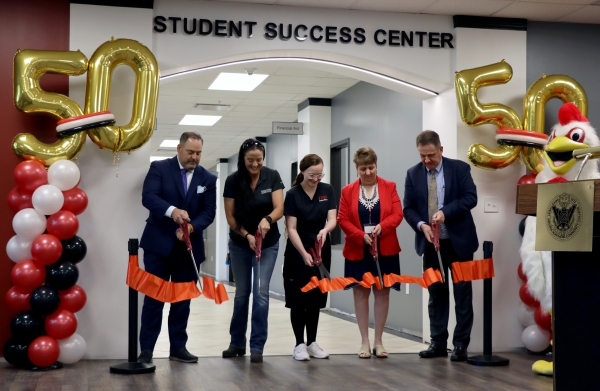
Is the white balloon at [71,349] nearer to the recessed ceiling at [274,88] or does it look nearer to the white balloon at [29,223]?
the white balloon at [29,223]

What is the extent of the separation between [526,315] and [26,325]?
3.60 meters

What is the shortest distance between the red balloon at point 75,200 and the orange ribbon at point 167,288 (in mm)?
598

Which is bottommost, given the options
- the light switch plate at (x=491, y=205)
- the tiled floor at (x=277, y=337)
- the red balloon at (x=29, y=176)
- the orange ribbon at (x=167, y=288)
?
the tiled floor at (x=277, y=337)

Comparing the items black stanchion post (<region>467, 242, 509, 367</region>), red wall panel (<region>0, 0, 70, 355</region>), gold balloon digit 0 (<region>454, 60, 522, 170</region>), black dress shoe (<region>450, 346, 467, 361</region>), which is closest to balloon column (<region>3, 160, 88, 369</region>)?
red wall panel (<region>0, 0, 70, 355</region>)

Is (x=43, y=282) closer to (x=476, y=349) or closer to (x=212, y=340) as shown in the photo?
(x=212, y=340)

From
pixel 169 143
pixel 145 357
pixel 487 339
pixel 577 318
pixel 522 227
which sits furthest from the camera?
pixel 169 143

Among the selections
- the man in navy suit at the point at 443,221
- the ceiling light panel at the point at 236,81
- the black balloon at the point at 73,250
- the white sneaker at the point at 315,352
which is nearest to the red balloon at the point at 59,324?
the black balloon at the point at 73,250

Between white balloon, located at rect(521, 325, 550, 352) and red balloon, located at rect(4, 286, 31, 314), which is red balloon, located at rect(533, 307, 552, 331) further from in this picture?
red balloon, located at rect(4, 286, 31, 314)

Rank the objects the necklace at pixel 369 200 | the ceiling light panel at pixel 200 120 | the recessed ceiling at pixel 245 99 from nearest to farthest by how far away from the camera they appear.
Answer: the necklace at pixel 369 200 < the recessed ceiling at pixel 245 99 < the ceiling light panel at pixel 200 120

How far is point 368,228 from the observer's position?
504cm

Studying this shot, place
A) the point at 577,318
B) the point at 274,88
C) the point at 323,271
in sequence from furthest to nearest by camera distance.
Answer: the point at 274,88 < the point at 323,271 < the point at 577,318

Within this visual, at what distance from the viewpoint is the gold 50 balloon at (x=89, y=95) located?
4.63 meters

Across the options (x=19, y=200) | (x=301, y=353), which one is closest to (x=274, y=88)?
(x=301, y=353)

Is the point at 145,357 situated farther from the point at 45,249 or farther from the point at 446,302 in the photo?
the point at 446,302
